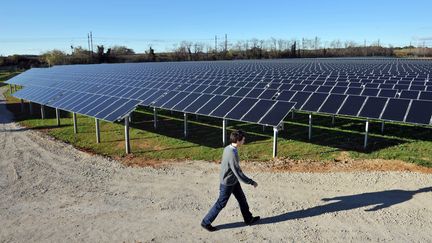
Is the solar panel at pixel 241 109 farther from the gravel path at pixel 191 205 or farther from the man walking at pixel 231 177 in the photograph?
the man walking at pixel 231 177

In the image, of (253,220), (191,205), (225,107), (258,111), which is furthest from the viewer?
(225,107)

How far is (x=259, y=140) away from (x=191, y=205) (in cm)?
861

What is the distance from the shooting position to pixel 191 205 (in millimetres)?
10453

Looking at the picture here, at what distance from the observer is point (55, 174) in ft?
45.0

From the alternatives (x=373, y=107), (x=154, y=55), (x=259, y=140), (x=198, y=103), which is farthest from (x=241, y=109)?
(x=154, y=55)

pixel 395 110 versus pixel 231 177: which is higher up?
pixel 395 110

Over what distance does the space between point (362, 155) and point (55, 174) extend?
12624 millimetres

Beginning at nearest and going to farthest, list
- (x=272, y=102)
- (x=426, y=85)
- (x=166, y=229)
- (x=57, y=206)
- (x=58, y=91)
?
(x=166, y=229), (x=57, y=206), (x=272, y=102), (x=426, y=85), (x=58, y=91)

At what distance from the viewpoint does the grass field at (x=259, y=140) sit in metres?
15.7

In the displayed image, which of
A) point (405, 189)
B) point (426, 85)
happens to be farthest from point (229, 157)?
point (426, 85)

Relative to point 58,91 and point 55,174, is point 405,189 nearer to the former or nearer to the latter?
point 55,174

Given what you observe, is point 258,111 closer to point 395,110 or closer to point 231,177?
point 395,110

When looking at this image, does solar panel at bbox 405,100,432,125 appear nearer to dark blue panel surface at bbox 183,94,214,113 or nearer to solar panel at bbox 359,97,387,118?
solar panel at bbox 359,97,387,118

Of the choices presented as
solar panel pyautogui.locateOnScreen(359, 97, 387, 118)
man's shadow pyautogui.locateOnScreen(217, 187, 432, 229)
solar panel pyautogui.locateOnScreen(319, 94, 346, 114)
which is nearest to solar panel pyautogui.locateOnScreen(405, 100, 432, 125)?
solar panel pyautogui.locateOnScreen(359, 97, 387, 118)
